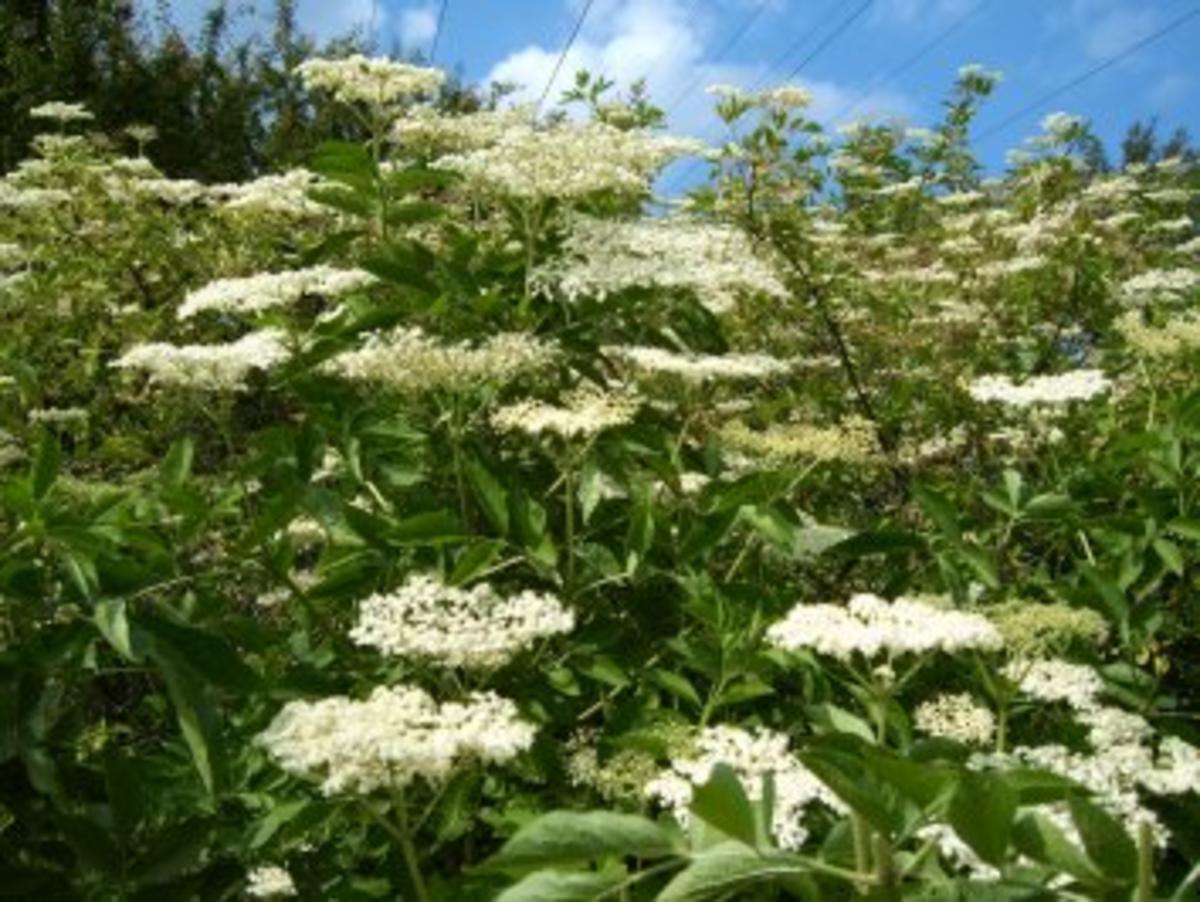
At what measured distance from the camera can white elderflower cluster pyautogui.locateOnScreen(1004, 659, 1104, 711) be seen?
10.3ft

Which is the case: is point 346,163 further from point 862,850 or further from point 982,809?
point 982,809

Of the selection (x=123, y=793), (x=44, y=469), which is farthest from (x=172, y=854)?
(x=44, y=469)

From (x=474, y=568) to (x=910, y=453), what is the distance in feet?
10.2

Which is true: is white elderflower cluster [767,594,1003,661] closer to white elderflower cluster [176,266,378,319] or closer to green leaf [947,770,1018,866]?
green leaf [947,770,1018,866]

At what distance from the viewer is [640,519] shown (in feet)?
11.1

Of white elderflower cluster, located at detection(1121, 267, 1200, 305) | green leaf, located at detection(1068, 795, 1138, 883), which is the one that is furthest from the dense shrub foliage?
white elderflower cluster, located at detection(1121, 267, 1200, 305)

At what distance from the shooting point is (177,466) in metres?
3.49

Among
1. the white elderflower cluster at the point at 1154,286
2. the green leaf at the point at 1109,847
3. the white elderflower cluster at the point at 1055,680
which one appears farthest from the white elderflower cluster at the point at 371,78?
the white elderflower cluster at the point at 1154,286

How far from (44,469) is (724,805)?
5.88 feet

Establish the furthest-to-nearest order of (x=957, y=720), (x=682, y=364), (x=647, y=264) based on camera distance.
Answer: (x=647, y=264)
(x=682, y=364)
(x=957, y=720)

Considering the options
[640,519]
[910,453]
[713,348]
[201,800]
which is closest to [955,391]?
[910,453]

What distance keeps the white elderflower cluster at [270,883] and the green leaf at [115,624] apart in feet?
2.39

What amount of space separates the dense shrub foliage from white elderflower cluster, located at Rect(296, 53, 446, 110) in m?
0.01

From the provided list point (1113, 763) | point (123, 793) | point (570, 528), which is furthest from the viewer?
point (570, 528)
